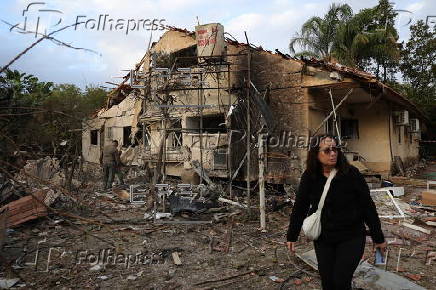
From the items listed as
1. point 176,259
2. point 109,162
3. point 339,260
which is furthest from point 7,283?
point 109,162

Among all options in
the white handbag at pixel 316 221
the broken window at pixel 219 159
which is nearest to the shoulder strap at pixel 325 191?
the white handbag at pixel 316 221

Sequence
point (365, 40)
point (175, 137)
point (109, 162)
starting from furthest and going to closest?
point (365, 40) < point (175, 137) < point (109, 162)

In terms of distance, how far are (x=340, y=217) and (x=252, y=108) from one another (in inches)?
251

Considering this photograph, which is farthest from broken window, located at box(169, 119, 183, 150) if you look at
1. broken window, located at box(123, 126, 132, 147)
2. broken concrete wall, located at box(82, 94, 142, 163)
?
broken window, located at box(123, 126, 132, 147)

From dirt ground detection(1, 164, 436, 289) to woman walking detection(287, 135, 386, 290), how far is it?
62.5 inches

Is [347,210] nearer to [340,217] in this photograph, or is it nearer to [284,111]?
[340,217]

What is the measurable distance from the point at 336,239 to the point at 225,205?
19.4ft

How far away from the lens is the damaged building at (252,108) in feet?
30.8

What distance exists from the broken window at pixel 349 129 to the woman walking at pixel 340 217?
36.8ft

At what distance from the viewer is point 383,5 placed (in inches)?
803

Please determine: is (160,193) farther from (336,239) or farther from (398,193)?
(398,193)

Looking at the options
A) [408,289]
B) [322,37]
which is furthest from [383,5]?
[408,289]

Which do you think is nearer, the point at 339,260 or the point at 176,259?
the point at 339,260

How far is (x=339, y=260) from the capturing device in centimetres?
285
